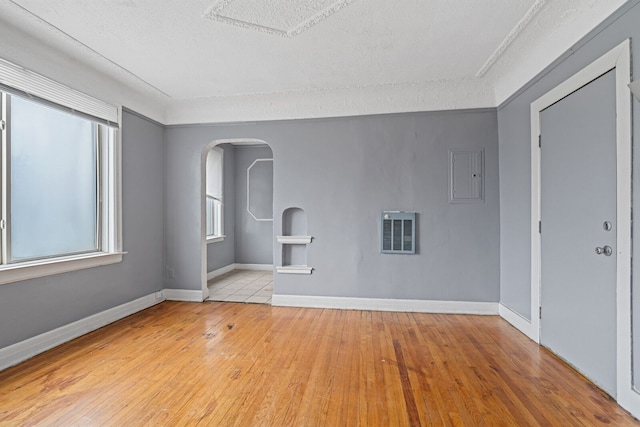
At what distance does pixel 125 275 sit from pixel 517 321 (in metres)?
4.26

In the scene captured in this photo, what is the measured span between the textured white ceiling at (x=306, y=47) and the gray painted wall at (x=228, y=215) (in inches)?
87.1

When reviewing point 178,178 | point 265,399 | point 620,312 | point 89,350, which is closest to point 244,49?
point 178,178

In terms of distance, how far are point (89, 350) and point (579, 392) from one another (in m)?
3.72

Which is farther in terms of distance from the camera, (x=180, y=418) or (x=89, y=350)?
(x=89, y=350)

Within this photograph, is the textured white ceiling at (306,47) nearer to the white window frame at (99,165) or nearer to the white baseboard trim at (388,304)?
the white window frame at (99,165)

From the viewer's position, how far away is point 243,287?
4.80m

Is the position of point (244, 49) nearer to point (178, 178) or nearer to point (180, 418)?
point (178, 178)

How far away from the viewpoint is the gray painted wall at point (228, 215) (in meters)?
5.78

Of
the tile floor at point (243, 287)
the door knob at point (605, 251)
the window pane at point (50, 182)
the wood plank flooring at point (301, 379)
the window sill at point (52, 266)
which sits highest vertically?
the window pane at point (50, 182)

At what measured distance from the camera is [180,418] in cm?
174

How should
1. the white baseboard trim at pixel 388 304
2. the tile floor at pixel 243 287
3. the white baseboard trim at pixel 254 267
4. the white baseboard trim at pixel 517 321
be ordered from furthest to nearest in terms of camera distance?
the white baseboard trim at pixel 254 267 < the tile floor at pixel 243 287 < the white baseboard trim at pixel 388 304 < the white baseboard trim at pixel 517 321

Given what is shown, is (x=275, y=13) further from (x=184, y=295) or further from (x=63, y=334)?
(x=184, y=295)

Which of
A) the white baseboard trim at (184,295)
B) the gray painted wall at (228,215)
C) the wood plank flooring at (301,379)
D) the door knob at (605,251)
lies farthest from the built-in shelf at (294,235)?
the door knob at (605,251)

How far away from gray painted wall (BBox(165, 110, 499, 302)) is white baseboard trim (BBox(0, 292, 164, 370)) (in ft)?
2.73
